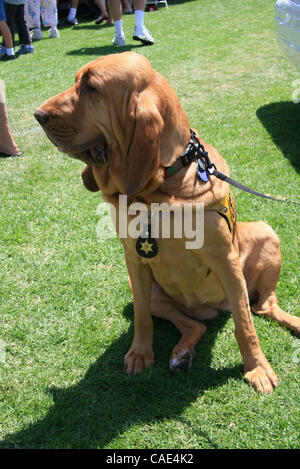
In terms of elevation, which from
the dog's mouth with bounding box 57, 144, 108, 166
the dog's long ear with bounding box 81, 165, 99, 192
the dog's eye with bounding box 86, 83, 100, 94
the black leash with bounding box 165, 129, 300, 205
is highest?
the dog's eye with bounding box 86, 83, 100, 94

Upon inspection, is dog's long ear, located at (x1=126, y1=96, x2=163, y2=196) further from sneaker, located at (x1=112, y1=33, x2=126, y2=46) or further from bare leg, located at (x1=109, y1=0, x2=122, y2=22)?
sneaker, located at (x1=112, y1=33, x2=126, y2=46)

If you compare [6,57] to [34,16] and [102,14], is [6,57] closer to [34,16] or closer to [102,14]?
[34,16]

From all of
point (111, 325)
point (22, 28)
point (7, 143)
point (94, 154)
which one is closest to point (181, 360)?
point (111, 325)

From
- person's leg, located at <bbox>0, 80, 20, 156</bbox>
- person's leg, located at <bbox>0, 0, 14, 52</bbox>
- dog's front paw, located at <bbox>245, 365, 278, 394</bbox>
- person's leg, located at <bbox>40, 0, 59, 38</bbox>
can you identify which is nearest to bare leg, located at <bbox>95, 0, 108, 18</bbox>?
person's leg, located at <bbox>40, 0, 59, 38</bbox>

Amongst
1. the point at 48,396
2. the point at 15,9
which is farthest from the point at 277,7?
the point at 15,9

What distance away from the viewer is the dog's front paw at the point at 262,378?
2.53 meters

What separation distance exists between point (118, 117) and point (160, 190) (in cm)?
42

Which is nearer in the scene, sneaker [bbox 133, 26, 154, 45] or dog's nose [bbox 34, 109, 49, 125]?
dog's nose [bbox 34, 109, 49, 125]

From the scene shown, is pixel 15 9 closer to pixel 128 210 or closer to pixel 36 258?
pixel 36 258

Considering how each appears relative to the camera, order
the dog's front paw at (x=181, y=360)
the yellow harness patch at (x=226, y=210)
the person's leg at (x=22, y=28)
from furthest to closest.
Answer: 1. the person's leg at (x=22, y=28)
2. the dog's front paw at (x=181, y=360)
3. the yellow harness patch at (x=226, y=210)

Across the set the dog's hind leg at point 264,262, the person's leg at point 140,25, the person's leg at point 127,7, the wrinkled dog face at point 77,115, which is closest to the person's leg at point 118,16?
the person's leg at point 140,25

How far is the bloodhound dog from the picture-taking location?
6.82 ft

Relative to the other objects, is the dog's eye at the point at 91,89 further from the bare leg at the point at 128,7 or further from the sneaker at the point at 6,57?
the bare leg at the point at 128,7

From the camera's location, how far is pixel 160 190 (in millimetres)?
2268
